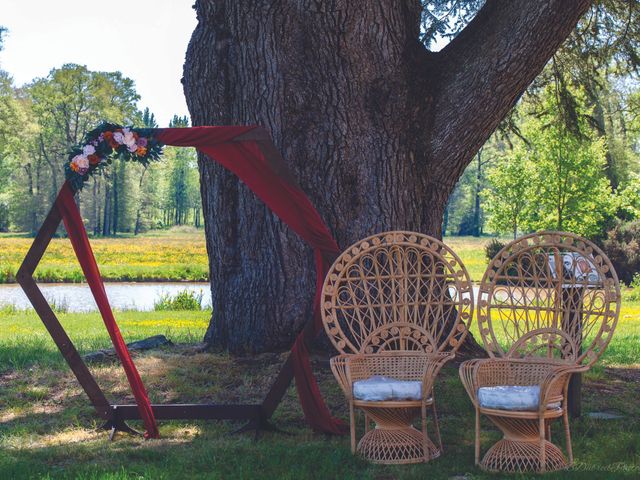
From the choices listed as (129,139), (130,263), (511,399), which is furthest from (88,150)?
(130,263)

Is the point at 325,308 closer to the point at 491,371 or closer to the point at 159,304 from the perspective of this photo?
the point at 491,371

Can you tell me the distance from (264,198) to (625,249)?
66.7 feet

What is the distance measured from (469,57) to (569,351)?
2.96 m

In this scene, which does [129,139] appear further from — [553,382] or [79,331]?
[79,331]

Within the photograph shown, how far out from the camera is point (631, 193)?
25.0 meters

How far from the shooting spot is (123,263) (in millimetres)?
31641

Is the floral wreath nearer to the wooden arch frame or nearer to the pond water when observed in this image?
the wooden arch frame

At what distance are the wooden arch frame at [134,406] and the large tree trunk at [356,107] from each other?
58.8 inches

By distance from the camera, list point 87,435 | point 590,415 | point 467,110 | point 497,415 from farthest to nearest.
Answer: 1. point 467,110
2. point 590,415
3. point 87,435
4. point 497,415

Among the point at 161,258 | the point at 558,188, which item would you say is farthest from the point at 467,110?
the point at 161,258

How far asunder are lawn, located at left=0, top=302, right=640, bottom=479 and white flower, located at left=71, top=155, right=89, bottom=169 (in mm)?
1934

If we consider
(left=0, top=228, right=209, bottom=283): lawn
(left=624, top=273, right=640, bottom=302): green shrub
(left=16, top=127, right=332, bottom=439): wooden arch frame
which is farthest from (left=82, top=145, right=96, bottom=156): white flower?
(left=0, top=228, right=209, bottom=283): lawn

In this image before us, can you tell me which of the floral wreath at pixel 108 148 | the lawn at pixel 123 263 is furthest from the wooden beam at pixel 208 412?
the lawn at pixel 123 263

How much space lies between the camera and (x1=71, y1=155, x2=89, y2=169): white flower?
5555 mm
